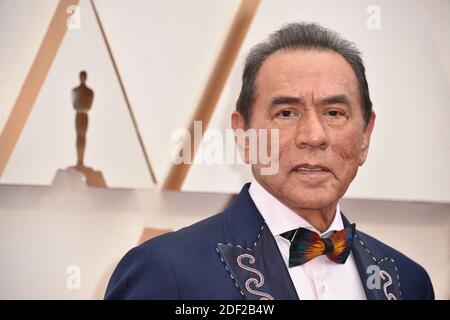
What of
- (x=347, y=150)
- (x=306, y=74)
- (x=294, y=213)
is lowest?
(x=294, y=213)

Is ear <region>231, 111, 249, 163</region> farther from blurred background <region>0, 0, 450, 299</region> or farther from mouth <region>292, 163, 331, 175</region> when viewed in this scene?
blurred background <region>0, 0, 450, 299</region>

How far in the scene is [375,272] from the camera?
1.35m

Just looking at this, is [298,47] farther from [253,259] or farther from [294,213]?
[253,259]

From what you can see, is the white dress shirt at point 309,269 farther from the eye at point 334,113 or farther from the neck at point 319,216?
the eye at point 334,113

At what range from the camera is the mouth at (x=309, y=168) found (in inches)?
51.3

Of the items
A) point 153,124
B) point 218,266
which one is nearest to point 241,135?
point 218,266

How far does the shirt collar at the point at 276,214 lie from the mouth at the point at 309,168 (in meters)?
0.09

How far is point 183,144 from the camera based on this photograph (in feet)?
6.61

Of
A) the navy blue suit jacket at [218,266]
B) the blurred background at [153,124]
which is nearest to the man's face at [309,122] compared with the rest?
the navy blue suit jacket at [218,266]

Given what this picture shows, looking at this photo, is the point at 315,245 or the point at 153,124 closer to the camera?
the point at 315,245

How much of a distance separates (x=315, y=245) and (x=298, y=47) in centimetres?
44

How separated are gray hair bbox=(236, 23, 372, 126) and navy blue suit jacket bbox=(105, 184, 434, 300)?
245 mm

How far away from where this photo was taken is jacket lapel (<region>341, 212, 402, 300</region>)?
132 centimetres

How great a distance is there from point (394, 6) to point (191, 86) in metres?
0.74
